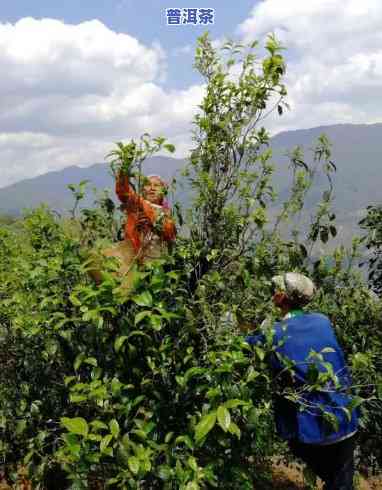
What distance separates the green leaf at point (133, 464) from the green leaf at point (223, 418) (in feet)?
1.66

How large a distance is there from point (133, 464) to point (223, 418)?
55 cm

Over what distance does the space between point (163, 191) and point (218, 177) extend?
513 mm

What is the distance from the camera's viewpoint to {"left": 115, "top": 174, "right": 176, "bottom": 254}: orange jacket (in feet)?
14.0

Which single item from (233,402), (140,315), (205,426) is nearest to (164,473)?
(205,426)

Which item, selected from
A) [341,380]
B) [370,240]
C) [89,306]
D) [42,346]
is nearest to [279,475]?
[370,240]

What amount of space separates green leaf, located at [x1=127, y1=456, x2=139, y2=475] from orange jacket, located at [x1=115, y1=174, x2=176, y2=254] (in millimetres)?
1840

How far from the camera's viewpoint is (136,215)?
14.3 feet

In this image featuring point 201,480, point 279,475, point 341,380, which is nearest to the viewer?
point 201,480

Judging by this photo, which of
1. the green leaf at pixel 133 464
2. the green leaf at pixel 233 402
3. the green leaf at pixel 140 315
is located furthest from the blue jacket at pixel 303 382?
the green leaf at pixel 133 464

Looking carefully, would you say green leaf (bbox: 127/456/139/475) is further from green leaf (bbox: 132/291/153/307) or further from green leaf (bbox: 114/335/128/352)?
green leaf (bbox: 132/291/153/307)

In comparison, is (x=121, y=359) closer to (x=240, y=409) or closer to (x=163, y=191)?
(x=240, y=409)

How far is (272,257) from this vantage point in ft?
14.9

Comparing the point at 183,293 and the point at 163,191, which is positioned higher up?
the point at 163,191

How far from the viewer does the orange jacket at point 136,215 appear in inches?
168
